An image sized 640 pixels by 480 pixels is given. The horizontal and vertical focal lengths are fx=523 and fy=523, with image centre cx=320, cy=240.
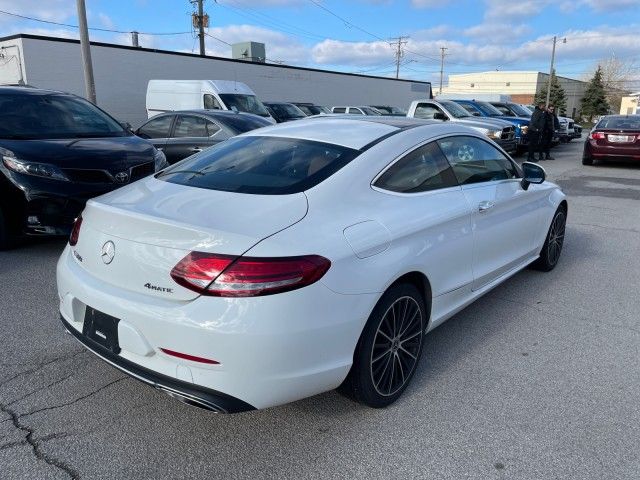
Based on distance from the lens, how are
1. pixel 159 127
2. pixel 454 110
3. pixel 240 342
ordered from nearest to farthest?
1. pixel 240 342
2. pixel 159 127
3. pixel 454 110

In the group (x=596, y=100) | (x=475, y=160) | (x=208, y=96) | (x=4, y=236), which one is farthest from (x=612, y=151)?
(x=596, y=100)

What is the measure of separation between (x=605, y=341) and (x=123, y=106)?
21.0 m

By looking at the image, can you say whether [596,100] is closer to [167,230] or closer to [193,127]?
[193,127]

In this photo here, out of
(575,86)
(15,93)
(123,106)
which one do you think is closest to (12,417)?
(15,93)

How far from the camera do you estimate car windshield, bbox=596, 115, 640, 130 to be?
47.9 feet

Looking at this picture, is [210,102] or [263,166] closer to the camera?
[263,166]

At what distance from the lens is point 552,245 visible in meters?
5.37

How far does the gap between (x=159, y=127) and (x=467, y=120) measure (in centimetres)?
879

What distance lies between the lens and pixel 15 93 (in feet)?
20.9

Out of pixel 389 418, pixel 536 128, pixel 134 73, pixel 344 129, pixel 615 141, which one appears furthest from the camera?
pixel 134 73

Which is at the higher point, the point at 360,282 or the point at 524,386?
the point at 360,282

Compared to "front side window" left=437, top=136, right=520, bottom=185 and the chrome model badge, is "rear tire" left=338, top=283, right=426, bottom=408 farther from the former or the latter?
the chrome model badge

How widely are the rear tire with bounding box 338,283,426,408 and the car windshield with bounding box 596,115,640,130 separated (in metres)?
14.3

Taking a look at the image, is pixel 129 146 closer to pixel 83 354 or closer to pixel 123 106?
pixel 83 354
